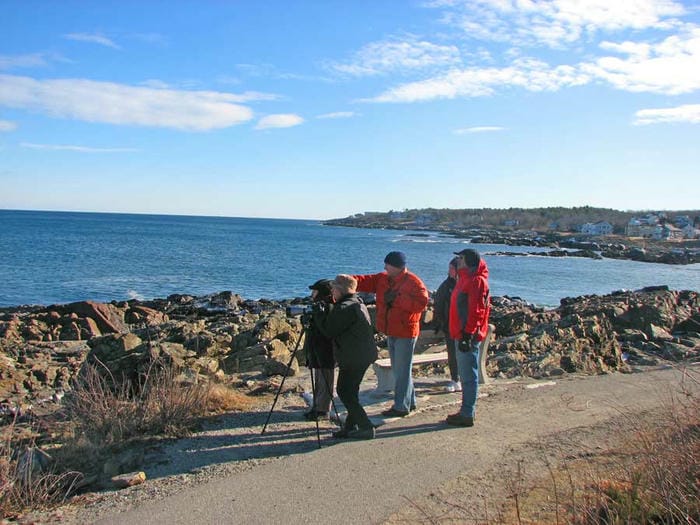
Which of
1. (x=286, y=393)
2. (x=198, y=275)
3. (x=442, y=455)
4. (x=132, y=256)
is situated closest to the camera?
(x=442, y=455)

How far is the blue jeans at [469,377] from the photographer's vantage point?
22.8 ft

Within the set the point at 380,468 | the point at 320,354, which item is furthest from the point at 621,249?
the point at 380,468

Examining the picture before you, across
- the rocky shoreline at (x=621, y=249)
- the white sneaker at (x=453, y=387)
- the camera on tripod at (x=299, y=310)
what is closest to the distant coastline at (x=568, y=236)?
the rocky shoreline at (x=621, y=249)

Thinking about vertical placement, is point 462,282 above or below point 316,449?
above

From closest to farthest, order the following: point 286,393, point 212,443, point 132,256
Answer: point 212,443 → point 286,393 → point 132,256

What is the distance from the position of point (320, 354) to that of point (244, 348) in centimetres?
643

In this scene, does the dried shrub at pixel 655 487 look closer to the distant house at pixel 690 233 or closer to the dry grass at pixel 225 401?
the dry grass at pixel 225 401

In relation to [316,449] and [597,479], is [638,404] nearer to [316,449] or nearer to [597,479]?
[597,479]

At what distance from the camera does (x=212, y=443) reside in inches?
258

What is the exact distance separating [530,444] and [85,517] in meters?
4.18

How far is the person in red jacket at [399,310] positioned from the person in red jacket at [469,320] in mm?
410

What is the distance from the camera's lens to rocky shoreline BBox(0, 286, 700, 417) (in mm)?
9703

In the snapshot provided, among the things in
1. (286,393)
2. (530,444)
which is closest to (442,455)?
(530,444)

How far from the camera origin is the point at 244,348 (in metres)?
13.1
